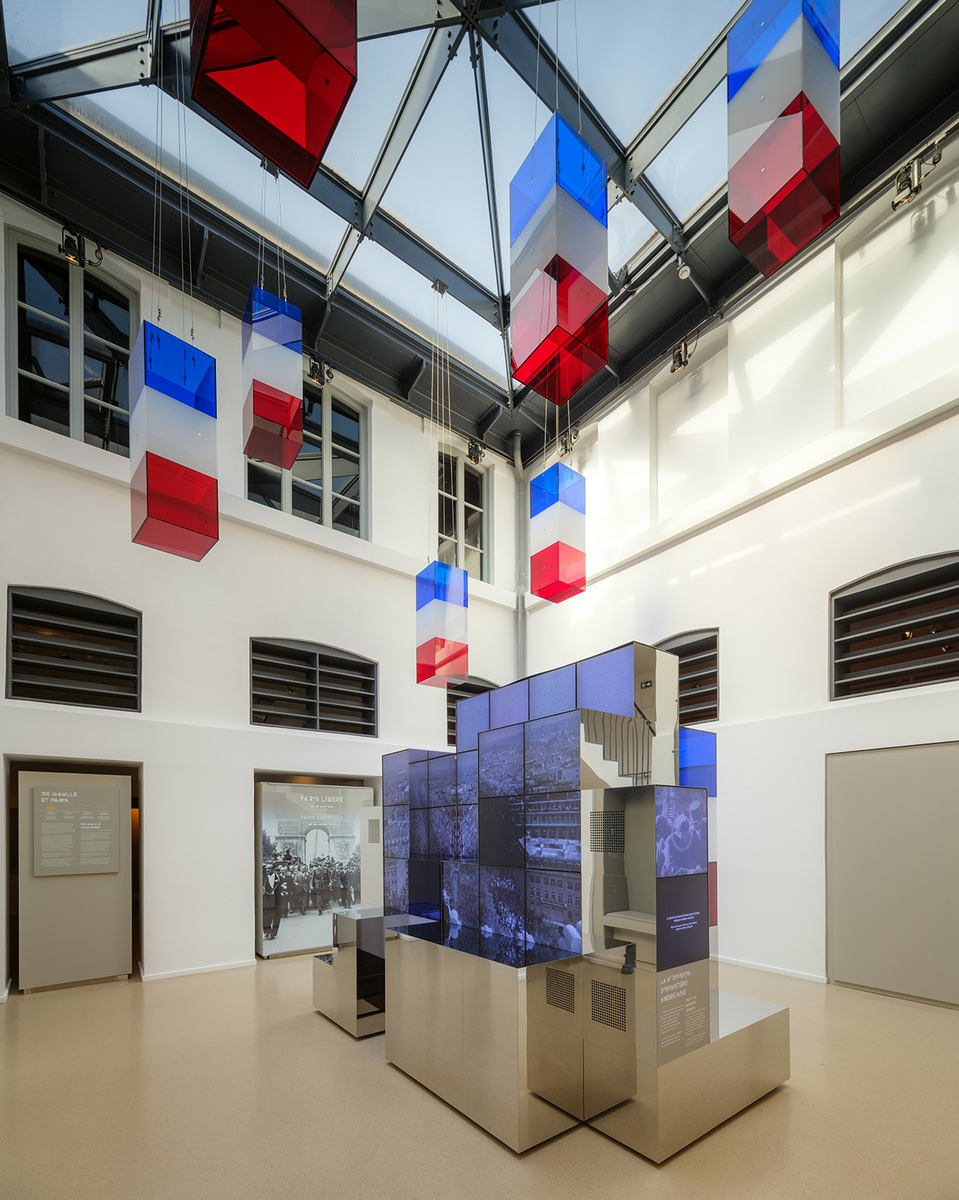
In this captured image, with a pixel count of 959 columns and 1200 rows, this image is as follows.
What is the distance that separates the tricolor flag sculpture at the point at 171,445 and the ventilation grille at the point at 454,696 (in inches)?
282

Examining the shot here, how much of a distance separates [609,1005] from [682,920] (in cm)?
67

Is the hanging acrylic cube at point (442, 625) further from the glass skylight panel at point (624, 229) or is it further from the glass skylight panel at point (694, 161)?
the glass skylight panel at point (694, 161)

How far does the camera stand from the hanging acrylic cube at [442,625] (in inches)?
364

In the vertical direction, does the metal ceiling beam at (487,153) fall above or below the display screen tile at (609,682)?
above

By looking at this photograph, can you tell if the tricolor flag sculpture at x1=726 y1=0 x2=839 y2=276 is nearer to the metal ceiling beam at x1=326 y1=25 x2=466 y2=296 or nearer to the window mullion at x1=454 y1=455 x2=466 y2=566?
the metal ceiling beam at x1=326 y1=25 x2=466 y2=296

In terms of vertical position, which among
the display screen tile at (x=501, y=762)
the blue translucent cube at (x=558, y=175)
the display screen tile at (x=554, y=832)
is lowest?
the display screen tile at (x=554, y=832)

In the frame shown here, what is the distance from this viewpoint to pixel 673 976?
13.8 ft

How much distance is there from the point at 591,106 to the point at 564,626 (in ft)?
25.6

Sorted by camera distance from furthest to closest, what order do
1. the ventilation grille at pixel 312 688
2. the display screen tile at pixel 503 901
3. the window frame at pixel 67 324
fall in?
the ventilation grille at pixel 312 688 → the window frame at pixel 67 324 → the display screen tile at pixel 503 901

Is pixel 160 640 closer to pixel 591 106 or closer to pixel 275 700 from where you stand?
pixel 275 700

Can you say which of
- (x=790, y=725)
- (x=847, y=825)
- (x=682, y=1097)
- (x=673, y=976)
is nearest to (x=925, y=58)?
(x=790, y=725)

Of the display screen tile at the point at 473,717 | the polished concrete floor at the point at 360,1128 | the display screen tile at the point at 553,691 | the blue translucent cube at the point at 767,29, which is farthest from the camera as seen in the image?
the display screen tile at the point at 473,717

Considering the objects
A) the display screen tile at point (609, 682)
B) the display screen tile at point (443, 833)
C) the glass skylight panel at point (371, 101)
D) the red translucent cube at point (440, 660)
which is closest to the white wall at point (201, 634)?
the red translucent cube at point (440, 660)

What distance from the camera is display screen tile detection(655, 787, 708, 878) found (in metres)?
4.32
